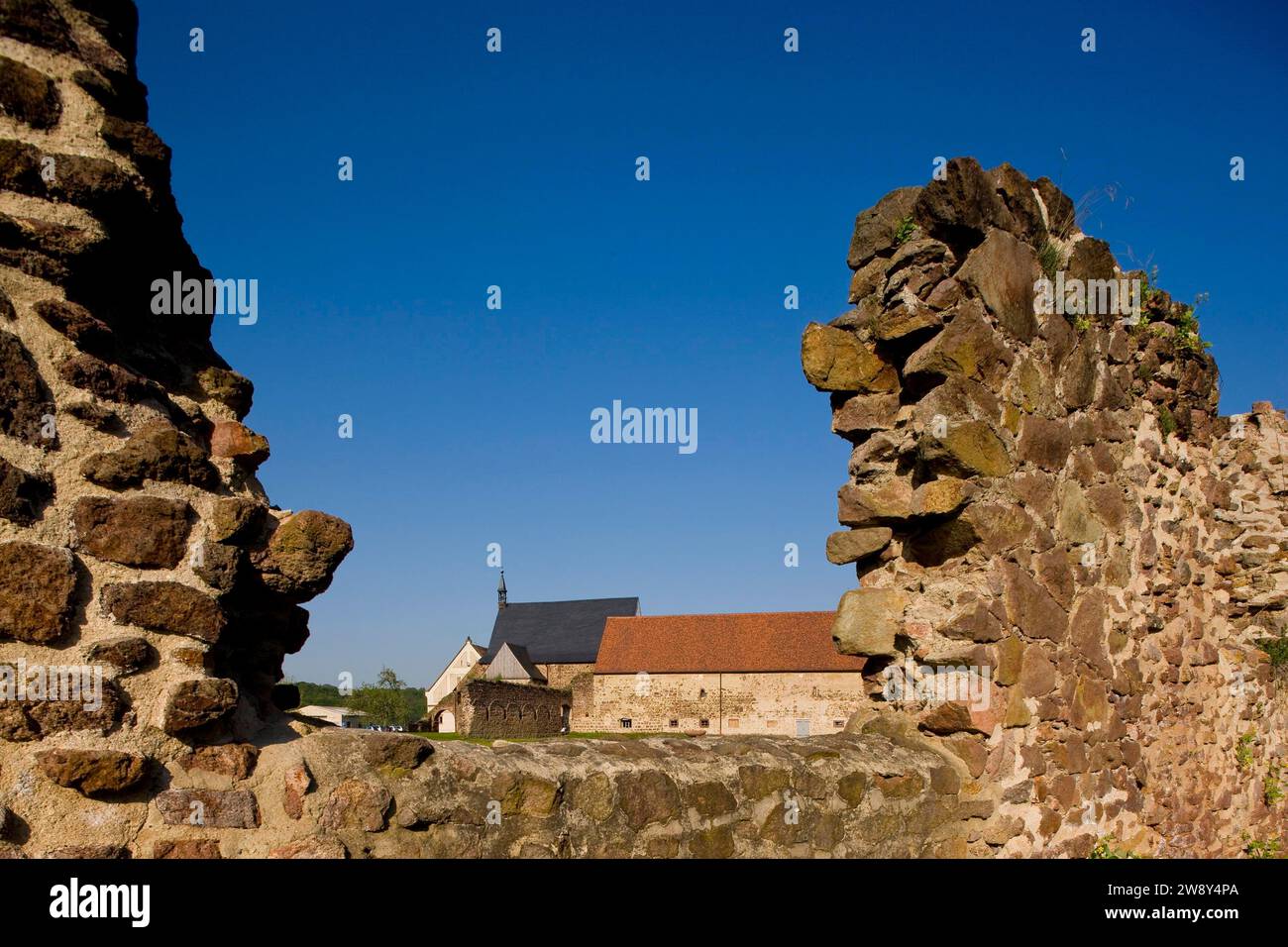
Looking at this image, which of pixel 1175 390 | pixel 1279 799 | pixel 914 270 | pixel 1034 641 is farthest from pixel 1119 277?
pixel 1279 799

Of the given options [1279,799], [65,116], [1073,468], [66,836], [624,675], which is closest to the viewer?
[66,836]

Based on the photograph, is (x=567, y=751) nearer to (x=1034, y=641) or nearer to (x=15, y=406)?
(x=15, y=406)

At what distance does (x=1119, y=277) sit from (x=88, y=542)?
5.66 metres

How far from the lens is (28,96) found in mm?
2691

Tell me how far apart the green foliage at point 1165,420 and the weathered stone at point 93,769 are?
19.4 ft

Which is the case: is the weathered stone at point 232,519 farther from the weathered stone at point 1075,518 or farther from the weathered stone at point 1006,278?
the weathered stone at point 1075,518

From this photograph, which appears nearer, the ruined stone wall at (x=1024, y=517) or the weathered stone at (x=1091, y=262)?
the ruined stone wall at (x=1024, y=517)

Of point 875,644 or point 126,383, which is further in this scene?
point 875,644

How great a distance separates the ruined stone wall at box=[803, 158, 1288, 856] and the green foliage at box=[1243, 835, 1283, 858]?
132mm

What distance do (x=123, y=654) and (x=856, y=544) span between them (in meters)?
3.41

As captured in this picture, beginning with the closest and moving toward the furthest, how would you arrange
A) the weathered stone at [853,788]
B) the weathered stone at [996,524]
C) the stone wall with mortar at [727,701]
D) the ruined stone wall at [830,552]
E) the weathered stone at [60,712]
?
the weathered stone at [60,712] → the ruined stone wall at [830,552] → the weathered stone at [853,788] → the weathered stone at [996,524] → the stone wall with mortar at [727,701]

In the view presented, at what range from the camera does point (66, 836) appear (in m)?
2.38

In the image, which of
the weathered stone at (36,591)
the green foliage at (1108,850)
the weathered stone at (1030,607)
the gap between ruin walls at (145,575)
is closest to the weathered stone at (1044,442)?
the weathered stone at (1030,607)

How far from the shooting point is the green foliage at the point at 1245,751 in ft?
21.5
